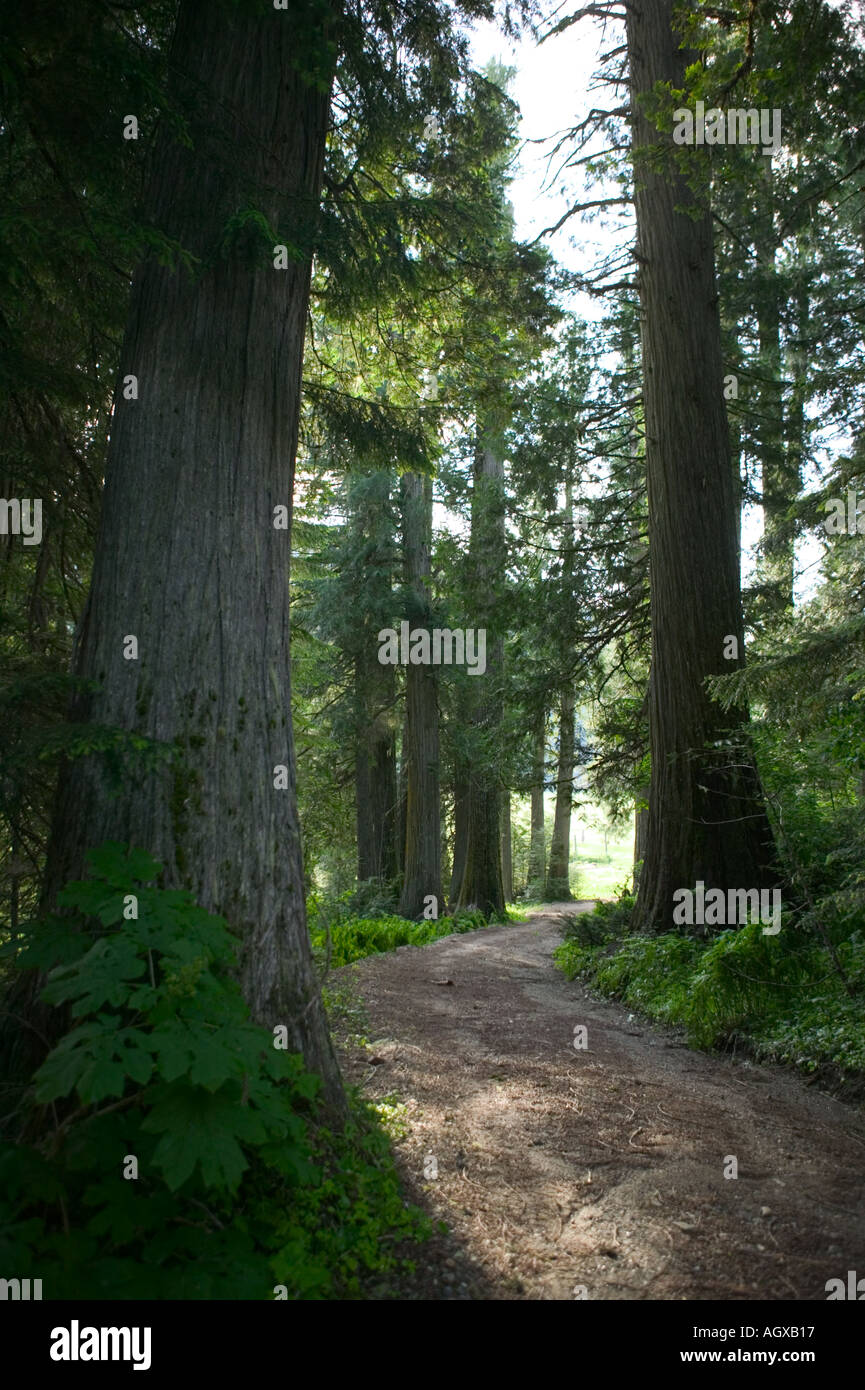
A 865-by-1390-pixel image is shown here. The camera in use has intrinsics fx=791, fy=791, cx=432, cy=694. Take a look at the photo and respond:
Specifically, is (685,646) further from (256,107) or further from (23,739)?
(23,739)

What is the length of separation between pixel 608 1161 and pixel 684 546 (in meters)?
5.50

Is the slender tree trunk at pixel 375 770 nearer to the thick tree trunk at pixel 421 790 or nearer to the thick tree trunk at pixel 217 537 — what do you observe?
the thick tree trunk at pixel 421 790

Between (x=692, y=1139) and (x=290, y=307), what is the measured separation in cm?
469

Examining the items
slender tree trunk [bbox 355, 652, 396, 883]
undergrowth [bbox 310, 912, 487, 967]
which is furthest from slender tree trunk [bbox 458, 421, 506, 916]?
undergrowth [bbox 310, 912, 487, 967]

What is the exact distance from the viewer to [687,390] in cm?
769

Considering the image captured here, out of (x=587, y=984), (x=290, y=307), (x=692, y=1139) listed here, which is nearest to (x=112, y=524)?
(x=290, y=307)

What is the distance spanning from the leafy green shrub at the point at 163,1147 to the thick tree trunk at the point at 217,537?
1.35 ft

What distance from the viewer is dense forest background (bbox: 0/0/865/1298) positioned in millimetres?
2572

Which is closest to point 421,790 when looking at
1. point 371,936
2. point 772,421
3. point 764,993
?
point 371,936

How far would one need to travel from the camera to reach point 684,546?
7.52 metres

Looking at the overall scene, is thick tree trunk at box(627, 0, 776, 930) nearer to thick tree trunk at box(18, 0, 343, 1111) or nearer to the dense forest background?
the dense forest background

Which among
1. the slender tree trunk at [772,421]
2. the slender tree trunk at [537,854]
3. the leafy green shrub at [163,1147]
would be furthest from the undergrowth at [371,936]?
the slender tree trunk at [537,854]

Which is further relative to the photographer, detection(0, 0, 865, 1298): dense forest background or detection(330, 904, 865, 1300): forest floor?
detection(330, 904, 865, 1300): forest floor

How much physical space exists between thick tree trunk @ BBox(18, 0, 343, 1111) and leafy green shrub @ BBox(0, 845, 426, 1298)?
41 cm
